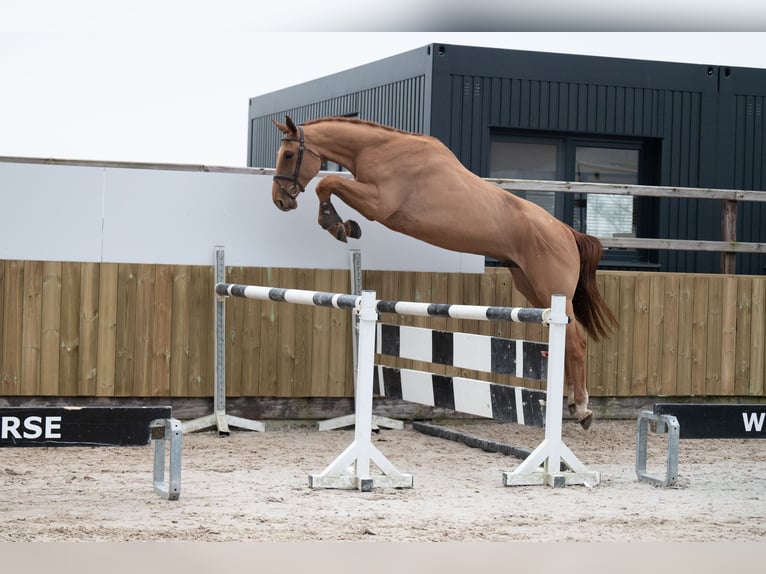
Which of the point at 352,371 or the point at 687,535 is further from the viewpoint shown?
the point at 352,371

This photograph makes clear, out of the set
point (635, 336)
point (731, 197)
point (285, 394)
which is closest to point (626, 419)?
point (635, 336)

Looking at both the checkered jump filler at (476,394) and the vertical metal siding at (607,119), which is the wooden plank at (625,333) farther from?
the checkered jump filler at (476,394)

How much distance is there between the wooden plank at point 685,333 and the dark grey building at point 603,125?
70.6 inches

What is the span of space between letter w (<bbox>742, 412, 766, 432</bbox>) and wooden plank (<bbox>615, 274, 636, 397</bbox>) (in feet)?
8.74

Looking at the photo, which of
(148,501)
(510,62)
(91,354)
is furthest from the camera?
(510,62)

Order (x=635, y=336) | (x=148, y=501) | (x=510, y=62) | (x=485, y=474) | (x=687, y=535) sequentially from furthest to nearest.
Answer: (x=510, y=62)
(x=635, y=336)
(x=485, y=474)
(x=148, y=501)
(x=687, y=535)

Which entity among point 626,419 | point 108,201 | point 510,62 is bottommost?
point 626,419

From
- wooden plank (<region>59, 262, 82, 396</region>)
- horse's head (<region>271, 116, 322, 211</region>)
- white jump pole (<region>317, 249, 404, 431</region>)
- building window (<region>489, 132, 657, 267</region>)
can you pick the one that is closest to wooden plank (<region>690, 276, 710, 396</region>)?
Answer: building window (<region>489, 132, 657, 267</region>)

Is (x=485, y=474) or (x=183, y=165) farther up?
(x=183, y=165)

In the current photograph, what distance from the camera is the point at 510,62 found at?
9.22 meters

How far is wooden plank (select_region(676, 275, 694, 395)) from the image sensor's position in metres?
7.56

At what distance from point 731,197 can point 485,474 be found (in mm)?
3605

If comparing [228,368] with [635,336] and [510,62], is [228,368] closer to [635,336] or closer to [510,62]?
[635,336]

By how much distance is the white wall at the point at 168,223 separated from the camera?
6410 millimetres
